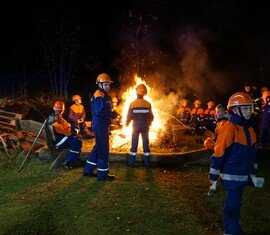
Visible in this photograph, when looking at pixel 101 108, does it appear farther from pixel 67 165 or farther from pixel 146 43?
pixel 146 43

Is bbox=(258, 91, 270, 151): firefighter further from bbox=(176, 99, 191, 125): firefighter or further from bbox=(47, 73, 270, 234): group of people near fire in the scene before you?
bbox=(176, 99, 191, 125): firefighter

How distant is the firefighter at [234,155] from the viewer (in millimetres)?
5270

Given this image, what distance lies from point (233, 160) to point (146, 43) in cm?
1777

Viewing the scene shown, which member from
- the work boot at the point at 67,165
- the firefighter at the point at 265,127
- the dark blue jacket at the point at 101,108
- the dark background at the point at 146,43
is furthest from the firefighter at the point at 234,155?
the dark background at the point at 146,43

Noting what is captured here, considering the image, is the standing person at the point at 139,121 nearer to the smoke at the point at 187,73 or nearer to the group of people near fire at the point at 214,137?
the group of people near fire at the point at 214,137

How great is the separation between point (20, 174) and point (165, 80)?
38.3 feet

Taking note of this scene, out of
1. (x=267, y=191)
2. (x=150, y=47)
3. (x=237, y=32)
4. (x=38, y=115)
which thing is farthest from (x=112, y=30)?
(x=267, y=191)

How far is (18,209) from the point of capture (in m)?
6.80

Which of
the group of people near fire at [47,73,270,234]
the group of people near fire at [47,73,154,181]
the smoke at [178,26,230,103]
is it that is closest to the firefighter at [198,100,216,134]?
the group of people near fire at [47,73,270,234]

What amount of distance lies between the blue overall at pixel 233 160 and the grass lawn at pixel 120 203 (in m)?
0.77

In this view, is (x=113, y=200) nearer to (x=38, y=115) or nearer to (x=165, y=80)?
(x=38, y=115)

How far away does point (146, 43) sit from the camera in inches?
883

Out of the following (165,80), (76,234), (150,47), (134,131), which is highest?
(150,47)

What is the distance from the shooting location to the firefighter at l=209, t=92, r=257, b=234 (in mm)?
5270
